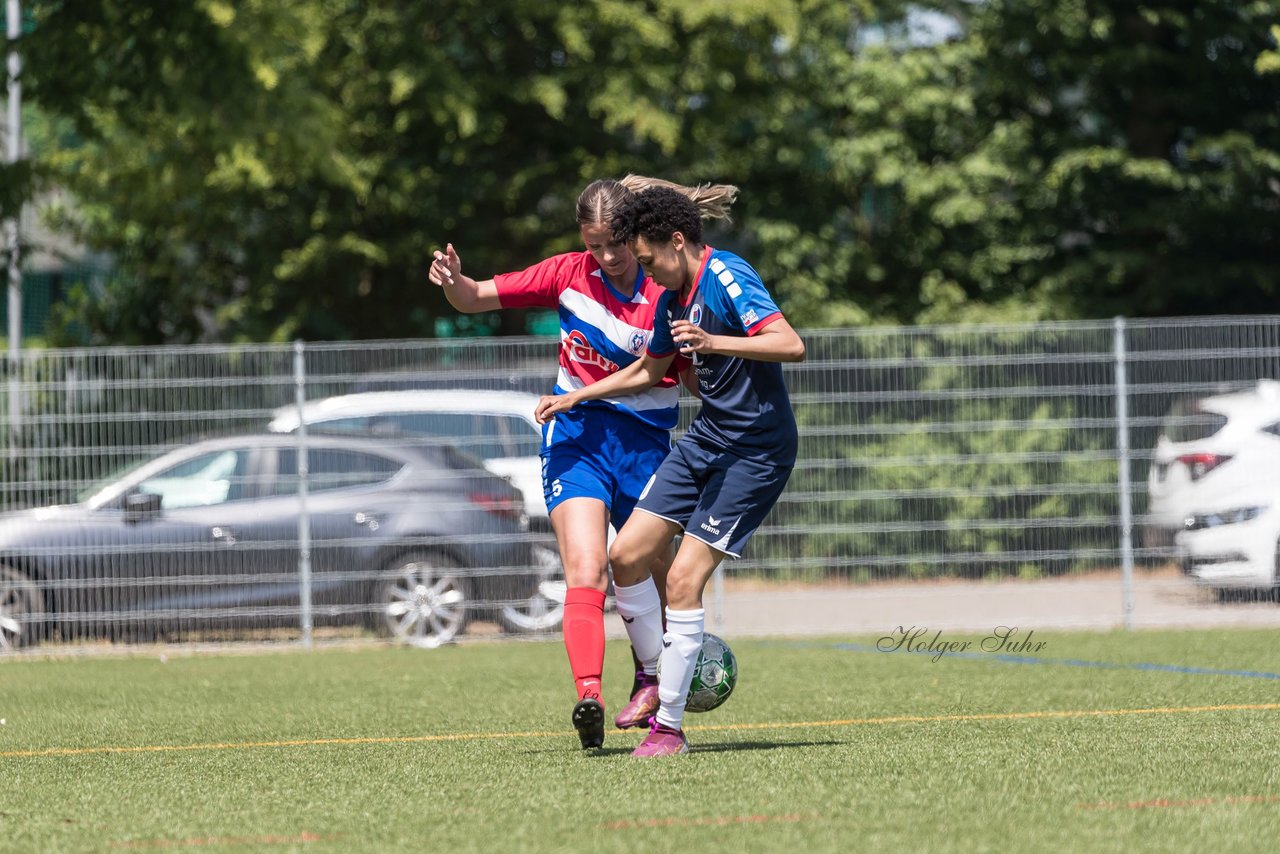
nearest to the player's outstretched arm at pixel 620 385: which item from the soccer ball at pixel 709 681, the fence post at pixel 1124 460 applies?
the soccer ball at pixel 709 681

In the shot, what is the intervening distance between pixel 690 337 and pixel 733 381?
440 mm

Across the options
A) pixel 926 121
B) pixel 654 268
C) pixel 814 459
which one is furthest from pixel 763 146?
pixel 654 268

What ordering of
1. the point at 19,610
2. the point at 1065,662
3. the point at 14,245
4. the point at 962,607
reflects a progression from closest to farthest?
the point at 1065,662 → the point at 19,610 → the point at 962,607 → the point at 14,245

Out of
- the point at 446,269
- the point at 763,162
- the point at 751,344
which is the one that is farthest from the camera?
the point at 763,162

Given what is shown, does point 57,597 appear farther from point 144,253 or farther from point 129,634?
point 144,253

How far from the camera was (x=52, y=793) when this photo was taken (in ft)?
19.9

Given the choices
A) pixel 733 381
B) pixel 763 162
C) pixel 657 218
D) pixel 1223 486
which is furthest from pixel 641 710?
pixel 763 162

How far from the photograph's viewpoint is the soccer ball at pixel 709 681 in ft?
21.6

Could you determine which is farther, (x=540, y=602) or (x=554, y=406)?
(x=540, y=602)

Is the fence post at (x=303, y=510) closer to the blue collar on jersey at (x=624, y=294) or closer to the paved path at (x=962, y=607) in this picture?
the paved path at (x=962, y=607)

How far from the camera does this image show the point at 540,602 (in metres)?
13.3

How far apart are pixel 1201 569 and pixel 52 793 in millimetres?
9276

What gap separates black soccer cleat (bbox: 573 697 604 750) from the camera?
6363mm

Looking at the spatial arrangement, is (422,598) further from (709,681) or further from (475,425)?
(709,681)
